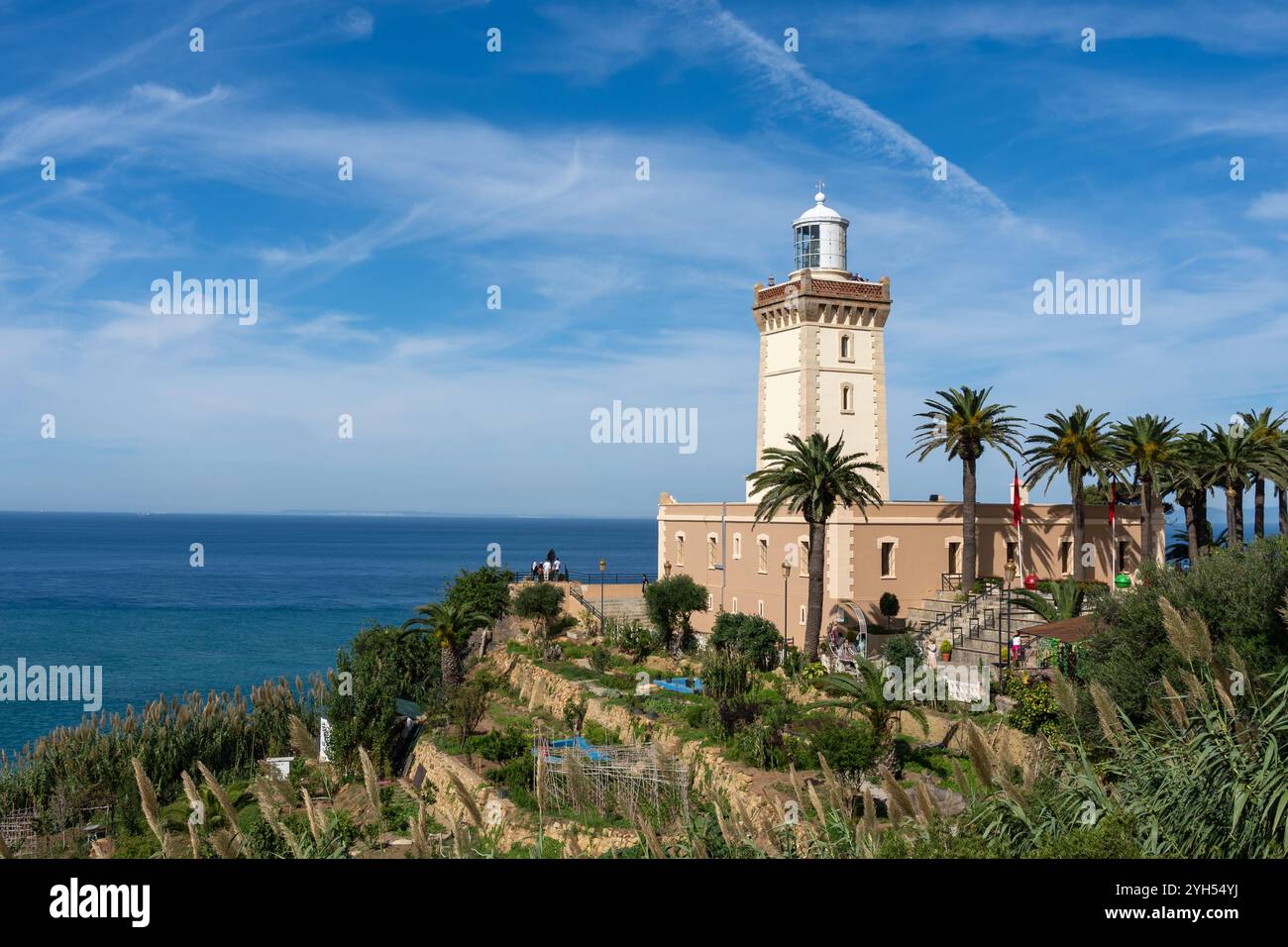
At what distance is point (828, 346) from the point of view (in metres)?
41.9

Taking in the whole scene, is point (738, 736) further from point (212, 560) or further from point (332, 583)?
point (212, 560)

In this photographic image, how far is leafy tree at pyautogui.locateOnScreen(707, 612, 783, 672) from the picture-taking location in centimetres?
3447

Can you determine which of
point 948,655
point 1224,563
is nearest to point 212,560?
point 948,655

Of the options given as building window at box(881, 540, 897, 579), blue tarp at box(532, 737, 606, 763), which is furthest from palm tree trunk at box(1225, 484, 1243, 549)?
blue tarp at box(532, 737, 606, 763)

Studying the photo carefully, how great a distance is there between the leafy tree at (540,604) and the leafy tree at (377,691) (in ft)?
22.4

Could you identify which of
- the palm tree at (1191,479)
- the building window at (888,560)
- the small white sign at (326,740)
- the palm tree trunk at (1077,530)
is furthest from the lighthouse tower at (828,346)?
the small white sign at (326,740)

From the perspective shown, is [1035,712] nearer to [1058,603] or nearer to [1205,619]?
[1205,619]

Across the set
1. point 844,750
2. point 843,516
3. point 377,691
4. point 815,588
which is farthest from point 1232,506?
point 377,691

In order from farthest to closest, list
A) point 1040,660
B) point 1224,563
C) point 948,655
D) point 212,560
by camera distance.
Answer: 1. point 212,560
2. point 948,655
3. point 1040,660
4. point 1224,563

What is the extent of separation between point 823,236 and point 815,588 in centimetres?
1607

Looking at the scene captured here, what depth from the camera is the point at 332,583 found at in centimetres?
12756

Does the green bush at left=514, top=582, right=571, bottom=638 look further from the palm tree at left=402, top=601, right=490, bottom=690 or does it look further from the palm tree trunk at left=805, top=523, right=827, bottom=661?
the palm tree trunk at left=805, top=523, right=827, bottom=661

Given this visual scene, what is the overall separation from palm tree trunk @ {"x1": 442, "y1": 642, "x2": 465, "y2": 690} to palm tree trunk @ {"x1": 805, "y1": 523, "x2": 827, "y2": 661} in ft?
40.6
